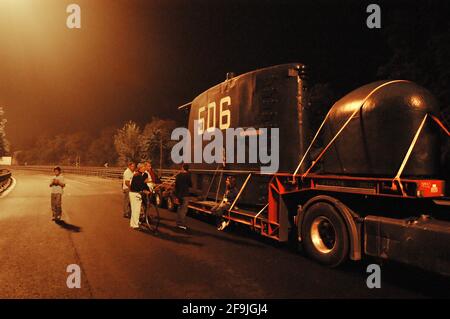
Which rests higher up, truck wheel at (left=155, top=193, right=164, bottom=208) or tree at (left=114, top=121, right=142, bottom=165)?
tree at (left=114, top=121, right=142, bottom=165)

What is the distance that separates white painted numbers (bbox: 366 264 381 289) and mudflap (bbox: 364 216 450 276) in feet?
1.10

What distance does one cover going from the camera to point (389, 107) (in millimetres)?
5191

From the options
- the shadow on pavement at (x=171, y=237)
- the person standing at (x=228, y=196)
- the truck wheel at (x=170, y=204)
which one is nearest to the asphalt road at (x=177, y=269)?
the shadow on pavement at (x=171, y=237)

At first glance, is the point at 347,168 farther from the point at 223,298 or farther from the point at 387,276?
the point at 223,298

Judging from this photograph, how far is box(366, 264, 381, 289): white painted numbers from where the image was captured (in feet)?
15.7

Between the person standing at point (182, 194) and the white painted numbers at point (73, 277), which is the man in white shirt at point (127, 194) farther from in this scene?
the white painted numbers at point (73, 277)

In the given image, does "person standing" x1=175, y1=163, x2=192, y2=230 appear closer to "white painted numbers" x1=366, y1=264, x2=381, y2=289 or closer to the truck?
the truck

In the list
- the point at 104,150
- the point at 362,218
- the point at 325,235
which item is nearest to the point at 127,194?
the point at 325,235

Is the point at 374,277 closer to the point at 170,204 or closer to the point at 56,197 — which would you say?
the point at 170,204

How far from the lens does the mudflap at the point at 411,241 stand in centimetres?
425

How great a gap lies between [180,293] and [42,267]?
2725 mm

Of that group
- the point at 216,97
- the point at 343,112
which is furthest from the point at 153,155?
the point at 343,112

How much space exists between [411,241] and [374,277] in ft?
2.73

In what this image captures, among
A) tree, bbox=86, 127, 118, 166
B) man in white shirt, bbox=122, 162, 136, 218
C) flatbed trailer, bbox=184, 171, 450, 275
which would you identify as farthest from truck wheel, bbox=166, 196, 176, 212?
tree, bbox=86, 127, 118, 166
